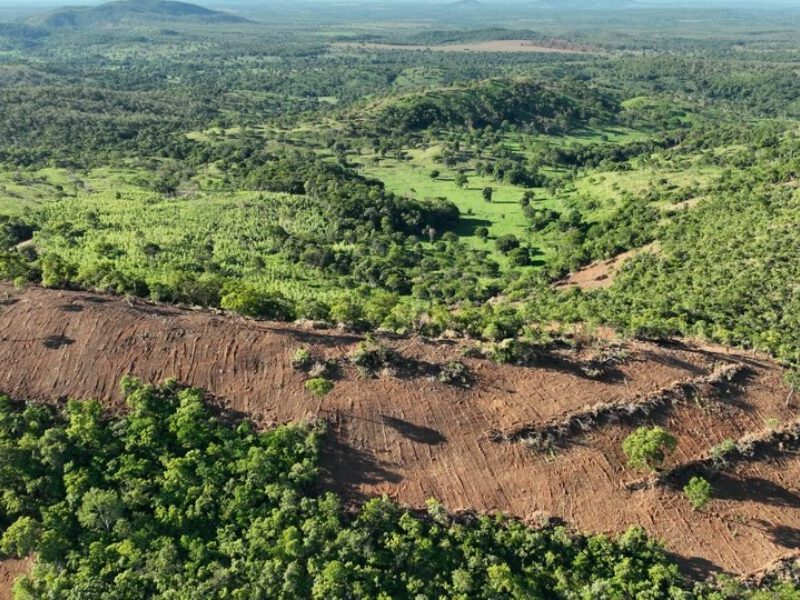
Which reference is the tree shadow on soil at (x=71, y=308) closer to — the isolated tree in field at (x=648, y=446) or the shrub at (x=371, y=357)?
the shrub at (x=371, y=357)

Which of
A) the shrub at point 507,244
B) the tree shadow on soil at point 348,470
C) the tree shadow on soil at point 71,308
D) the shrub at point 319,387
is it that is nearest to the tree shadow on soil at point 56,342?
the tree shadow on soil at point 71,308

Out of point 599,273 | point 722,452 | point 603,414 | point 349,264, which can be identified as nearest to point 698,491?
point 722,452

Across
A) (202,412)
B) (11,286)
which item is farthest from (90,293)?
(202,412)

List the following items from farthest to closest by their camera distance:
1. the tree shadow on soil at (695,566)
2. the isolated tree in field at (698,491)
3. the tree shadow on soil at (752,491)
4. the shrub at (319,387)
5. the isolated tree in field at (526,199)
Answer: the isolated tree in field at (526,199) → the shrub at (319,387) → the tree shadow on soil at (752,491) → the isolated tree in field at (698,491) → the tree shadow on soil at (695,566)

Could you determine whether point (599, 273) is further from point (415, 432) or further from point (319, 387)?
point (319, 387)

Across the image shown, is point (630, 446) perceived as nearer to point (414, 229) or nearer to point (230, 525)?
point (230, 525)
